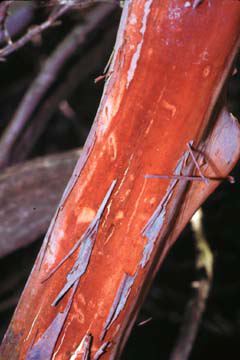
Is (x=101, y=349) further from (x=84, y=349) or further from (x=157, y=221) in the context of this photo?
(x=157, y=221)

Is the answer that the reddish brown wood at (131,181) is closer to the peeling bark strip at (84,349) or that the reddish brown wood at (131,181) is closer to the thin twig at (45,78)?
the peeling bark strip at (84,349)

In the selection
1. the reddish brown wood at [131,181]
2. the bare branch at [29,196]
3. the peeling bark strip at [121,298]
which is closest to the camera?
the reddish brown wood at [131,181]

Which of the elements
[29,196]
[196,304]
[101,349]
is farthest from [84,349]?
[196,304]

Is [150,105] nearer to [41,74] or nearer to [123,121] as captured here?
[123,121]

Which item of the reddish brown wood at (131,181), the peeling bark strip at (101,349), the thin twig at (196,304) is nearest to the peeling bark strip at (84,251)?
the reddish brown wood at (131,181)

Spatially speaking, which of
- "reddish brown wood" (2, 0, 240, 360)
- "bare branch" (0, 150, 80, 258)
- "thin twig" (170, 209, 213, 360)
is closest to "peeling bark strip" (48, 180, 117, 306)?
"reddish brown wood" (2, 0, 240, 360)

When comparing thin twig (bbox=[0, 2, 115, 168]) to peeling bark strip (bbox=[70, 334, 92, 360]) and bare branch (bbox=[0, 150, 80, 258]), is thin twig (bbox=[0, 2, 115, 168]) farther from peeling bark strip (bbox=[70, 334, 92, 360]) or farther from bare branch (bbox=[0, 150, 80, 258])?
peeling bark strip (bbox=[70, 334, 92, 360])

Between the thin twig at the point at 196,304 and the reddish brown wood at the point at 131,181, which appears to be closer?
the reddish brown wood at the point at 131,181

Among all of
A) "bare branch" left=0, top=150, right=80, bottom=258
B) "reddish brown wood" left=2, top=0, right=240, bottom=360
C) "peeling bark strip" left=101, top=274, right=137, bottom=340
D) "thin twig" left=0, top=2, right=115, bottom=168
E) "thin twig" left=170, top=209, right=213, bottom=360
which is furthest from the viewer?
"thin twig" left=0, top=2, right=115, bottom=168
